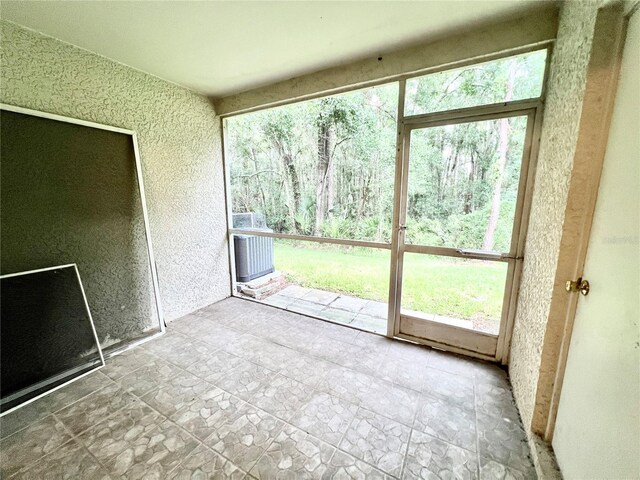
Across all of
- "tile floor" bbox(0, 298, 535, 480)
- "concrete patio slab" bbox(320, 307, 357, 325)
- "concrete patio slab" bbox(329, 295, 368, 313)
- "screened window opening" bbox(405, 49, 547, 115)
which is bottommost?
"tile floor" bbox(0, 298, 535, 480)

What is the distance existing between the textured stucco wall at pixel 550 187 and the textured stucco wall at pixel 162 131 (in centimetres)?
309

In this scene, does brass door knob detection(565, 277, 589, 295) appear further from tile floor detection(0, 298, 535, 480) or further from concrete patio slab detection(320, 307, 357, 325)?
concrete patio slab detection(320, 307, 357, 325)

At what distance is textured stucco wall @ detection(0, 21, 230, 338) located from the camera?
173cm

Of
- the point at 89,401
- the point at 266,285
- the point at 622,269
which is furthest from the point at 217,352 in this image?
the point at 622,269

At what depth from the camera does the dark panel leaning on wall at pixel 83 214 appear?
1706 millimetres

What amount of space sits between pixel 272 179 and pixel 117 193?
4.98ft

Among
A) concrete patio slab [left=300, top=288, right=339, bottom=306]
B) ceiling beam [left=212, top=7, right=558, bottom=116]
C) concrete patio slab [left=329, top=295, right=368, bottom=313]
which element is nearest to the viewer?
ceiling beam [left=212, top=7, right=558, bottom=116]

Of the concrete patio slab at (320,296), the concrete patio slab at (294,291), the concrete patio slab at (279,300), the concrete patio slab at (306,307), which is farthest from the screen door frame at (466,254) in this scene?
the concrete patio slab at (294,291)

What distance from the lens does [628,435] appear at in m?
0.79

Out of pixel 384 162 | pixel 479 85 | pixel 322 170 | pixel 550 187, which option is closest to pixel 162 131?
pixel 322 170

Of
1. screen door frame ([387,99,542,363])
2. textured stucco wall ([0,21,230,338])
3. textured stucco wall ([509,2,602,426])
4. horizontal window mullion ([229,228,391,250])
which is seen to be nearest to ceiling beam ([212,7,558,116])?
textured stucco wall ([509,2,602,426])

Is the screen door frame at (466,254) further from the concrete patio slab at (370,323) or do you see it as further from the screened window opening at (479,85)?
the concrete patio slab at (370,323)

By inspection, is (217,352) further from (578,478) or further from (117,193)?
(578,478)

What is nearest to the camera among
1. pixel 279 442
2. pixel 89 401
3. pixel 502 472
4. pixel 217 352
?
pixel 502 472
